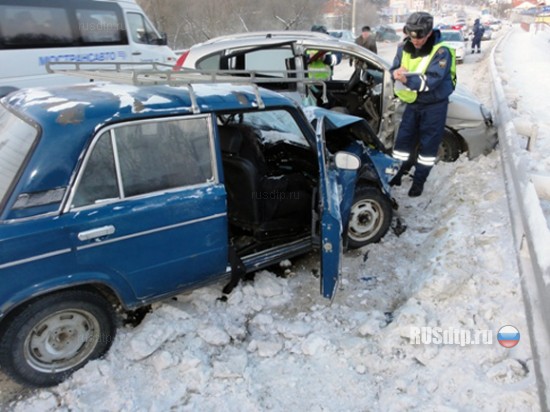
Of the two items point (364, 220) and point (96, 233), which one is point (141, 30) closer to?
point (364, 220)

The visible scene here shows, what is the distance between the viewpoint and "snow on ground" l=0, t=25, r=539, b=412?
2.59 m

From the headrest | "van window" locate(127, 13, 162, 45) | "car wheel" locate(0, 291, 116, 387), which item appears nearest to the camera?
"car wheel" locate(0, 291, 116, 387)

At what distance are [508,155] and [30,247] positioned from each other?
4186 mm

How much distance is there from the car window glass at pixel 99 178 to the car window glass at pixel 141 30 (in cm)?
1032

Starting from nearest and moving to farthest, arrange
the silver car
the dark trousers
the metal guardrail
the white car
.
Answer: the metal guardrail
the dark trousers
the silver car
the white car

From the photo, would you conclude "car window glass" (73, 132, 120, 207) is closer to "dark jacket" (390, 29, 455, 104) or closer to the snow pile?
the snow pile

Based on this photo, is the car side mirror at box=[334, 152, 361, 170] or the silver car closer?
the car side mirror at box=[334, 152, 361, 170]

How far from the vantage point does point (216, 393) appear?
2732mm

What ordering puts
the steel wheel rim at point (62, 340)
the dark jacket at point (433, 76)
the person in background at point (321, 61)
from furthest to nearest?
the person in background at point (321, 61) < the dark jacket at point (433, 76) < the steel wheel rim at point (62, 340)

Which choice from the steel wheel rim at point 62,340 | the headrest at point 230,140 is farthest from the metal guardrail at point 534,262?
the steel wheel rim at point 62,340

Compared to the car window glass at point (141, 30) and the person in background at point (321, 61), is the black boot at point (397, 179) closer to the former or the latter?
the person in background at point (321, 61)

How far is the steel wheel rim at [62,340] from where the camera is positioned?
8.96ft

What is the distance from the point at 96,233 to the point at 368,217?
2.69 meters

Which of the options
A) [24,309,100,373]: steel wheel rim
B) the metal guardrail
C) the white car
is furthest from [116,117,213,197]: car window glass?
the white car
